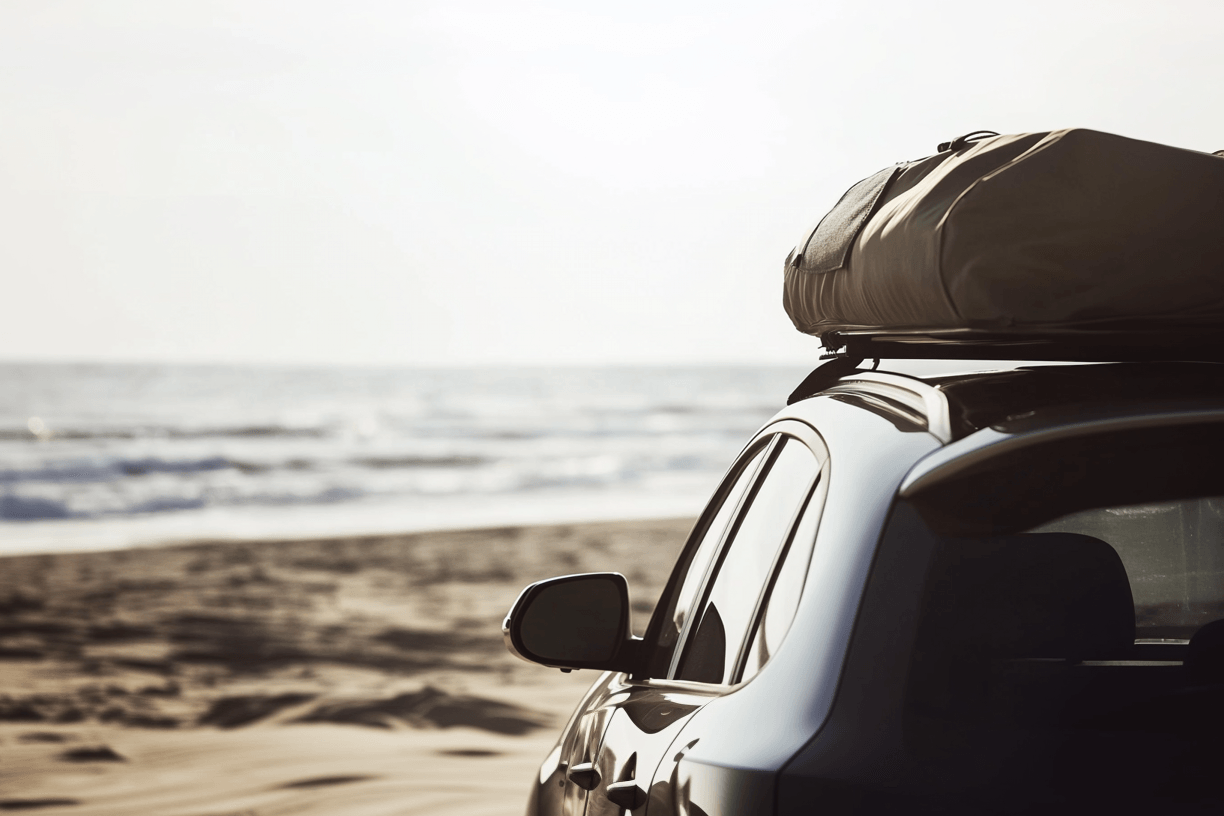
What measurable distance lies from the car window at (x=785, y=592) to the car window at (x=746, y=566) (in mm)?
61

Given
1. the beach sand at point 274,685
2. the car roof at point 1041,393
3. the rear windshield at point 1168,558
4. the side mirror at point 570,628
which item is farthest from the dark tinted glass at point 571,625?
the beach sand at point 274,685

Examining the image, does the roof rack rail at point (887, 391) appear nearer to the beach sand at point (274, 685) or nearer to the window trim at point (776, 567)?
the window trim at point (776, 567)

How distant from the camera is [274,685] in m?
7.51

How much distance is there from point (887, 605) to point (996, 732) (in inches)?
6.8

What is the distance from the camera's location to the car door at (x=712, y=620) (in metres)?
1.65

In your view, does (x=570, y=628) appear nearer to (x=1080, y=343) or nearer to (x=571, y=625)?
(x=571, y=625)

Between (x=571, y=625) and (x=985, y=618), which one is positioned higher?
Answer: (x=985, y=618)

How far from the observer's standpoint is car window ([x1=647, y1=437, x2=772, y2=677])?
2189 millimetres

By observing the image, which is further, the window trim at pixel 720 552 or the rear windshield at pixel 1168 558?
the window trim at pixel 720 552

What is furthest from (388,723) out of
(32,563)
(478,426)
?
(478,426)

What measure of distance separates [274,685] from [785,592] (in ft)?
21.5

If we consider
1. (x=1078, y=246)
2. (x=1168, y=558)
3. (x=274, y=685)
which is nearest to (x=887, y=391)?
(x=1078, y=246)

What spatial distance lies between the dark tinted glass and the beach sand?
317 centimetres

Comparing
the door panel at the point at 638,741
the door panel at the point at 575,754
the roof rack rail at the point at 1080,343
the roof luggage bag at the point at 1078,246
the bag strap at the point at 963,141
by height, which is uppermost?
the bag strap at the point at 963,141
